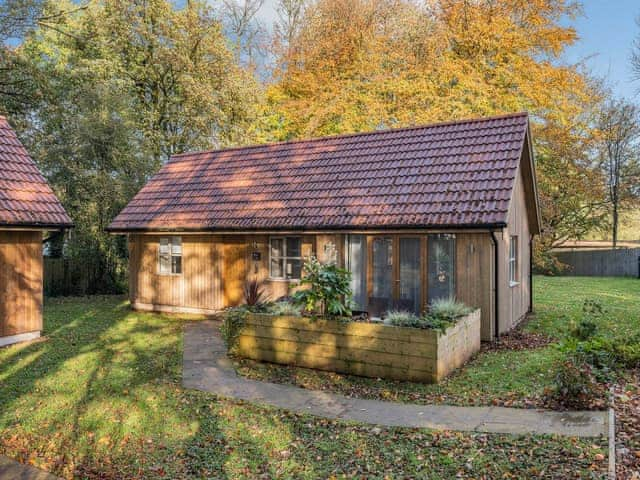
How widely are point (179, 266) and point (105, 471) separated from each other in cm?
1016

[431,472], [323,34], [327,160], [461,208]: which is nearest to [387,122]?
[323,34]

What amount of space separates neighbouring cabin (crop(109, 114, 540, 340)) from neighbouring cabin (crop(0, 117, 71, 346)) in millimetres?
3599

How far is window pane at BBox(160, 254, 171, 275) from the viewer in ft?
50.0

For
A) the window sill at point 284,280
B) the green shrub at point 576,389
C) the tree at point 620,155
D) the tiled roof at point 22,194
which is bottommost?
the green shrub at point 576,389

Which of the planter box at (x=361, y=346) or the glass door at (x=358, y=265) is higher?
the glass door at (x=358, y=265)

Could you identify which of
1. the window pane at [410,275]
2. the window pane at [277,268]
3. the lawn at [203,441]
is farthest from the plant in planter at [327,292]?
the window pane at [277,268]

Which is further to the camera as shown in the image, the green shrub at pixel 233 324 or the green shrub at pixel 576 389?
the green shrub at pixel 233 324

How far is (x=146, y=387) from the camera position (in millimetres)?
7672

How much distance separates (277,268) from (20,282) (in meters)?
5.94

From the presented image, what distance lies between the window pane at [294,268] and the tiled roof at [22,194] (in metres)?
5.34

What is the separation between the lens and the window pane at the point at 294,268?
1300cm

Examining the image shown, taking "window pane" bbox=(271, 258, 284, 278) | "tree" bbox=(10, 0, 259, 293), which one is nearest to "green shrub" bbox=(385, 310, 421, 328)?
"window pane" bbox=(271, 258, 284, 278)

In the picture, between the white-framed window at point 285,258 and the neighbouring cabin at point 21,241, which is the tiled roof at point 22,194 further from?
the white-framed window at point 285,258

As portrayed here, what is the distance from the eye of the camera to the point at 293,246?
1312 centimetres
